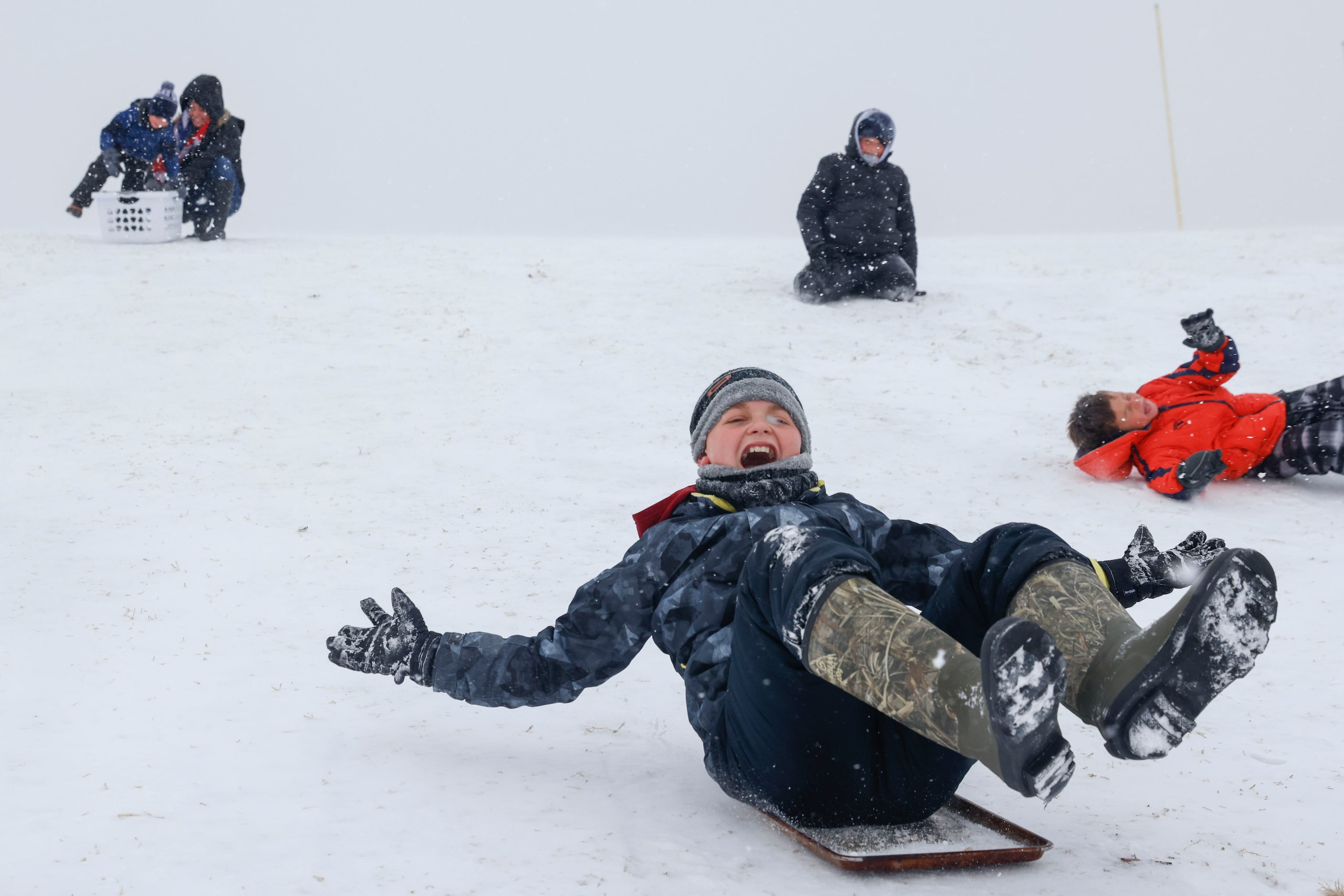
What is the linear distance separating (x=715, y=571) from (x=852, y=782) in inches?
16.6

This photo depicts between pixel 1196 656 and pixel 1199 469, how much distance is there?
3.14 meters

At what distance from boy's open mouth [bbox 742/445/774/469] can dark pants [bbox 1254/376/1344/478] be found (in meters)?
3.32

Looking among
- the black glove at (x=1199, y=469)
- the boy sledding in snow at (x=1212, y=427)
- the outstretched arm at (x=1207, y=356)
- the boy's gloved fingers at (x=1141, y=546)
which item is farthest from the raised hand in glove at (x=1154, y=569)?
the outstretched arm at (x=1207, y=356)

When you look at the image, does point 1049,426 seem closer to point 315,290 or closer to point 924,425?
point 924,425

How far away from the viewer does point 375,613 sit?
2070 millimetres

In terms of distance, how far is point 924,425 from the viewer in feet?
16.4

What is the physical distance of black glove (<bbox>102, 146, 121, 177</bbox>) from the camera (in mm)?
8750

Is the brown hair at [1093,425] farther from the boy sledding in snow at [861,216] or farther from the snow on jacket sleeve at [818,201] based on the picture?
the snow on jacket sleeve at [818,201]

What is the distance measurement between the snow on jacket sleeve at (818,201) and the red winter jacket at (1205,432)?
11.5 ft

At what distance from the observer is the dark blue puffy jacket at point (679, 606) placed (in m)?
1.84

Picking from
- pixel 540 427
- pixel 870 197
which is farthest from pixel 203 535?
pixel 870 197

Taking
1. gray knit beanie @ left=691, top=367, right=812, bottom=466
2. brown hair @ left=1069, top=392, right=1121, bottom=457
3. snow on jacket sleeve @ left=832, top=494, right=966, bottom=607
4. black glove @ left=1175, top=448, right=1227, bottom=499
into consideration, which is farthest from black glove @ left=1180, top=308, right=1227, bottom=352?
snow on jacket sleeve @ left=832, top=494, right=966, bottom=607

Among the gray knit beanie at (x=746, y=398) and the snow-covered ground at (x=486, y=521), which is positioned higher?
the gray knit beanie at (x=746, y=398)

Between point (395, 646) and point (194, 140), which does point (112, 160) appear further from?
point (395, 646)
